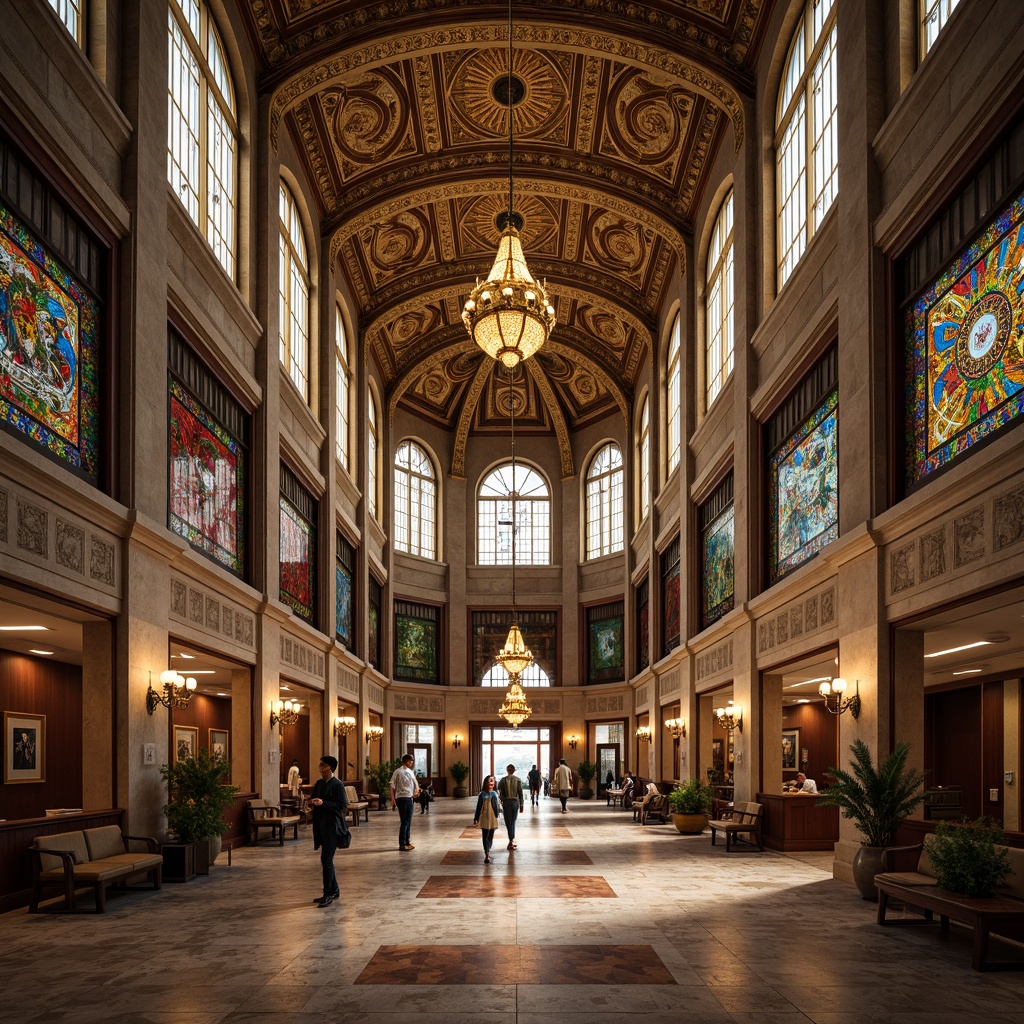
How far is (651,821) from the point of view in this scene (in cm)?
2528

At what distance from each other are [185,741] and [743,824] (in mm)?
12507

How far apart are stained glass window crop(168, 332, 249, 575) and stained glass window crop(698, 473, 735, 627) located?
9549 mm

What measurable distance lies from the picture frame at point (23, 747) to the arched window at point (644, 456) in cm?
1965

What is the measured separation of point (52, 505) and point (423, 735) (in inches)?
1156

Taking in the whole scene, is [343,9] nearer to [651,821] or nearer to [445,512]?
[651,821]

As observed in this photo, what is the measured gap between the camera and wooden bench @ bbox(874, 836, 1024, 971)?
7.91 metres

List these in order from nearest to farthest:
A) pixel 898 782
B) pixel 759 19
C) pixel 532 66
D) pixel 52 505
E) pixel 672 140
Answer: pixel 52 505
pixel 898 782
pixel 759 19
pixel 532 66
pixel 672 140

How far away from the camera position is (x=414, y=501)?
130 feet

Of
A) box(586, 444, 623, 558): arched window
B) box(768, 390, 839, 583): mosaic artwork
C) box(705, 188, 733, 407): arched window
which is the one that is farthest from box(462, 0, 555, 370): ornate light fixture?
box(586, 444, 623, 558): arched window

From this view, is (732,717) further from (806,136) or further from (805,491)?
(806,136)

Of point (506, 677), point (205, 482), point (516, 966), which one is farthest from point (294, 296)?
point (506, 677)

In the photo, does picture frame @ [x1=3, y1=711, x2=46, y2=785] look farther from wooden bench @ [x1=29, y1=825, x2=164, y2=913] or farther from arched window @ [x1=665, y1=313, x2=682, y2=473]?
arched window @ [x1=665, y1=313, x2=682, y2=473]

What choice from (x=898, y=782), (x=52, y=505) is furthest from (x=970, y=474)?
(x=52, y=505)

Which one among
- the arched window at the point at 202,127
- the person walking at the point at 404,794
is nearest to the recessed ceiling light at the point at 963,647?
the person walking at the point at 404,794
